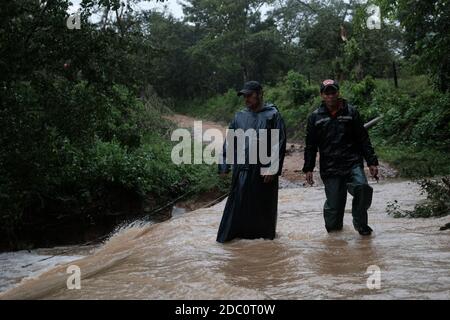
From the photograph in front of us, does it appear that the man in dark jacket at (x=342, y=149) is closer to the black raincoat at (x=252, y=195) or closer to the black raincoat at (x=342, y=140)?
the black raincoat at (x=342, y=140)

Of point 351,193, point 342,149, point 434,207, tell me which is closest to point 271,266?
point 351,193

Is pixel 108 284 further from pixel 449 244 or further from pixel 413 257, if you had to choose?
pixel 449 244

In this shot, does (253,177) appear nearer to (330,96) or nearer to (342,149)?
(342,149)

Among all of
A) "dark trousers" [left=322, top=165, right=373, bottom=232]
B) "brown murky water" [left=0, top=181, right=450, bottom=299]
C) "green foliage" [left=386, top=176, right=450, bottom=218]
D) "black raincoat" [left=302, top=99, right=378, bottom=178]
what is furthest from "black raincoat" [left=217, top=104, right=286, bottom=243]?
"green foliage" [left=386, top=176, right=450, bottom=218]

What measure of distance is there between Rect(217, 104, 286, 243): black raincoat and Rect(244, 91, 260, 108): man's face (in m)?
0.09

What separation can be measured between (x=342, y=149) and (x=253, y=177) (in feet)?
3.33

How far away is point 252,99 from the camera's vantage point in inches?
215

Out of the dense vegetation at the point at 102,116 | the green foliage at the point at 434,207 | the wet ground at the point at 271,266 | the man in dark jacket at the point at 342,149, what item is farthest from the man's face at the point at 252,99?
the dense vegetation at the point at 102,116

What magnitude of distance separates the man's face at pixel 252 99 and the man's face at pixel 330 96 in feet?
2.32

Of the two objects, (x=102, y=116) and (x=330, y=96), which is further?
(x=102, y=116)

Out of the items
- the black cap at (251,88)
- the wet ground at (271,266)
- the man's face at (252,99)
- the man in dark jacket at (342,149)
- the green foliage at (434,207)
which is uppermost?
the black cap at (251,88)

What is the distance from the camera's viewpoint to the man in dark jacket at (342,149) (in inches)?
215

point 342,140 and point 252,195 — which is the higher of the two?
point 342,140
